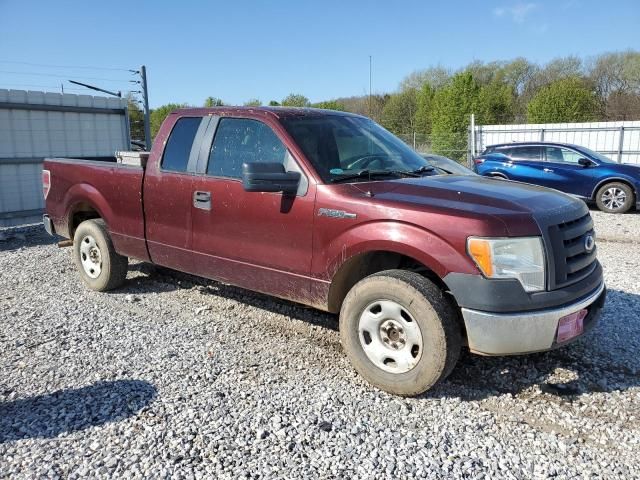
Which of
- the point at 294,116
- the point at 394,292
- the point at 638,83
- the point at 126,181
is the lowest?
the point at 394,292

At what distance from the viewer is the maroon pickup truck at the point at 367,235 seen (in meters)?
3.15

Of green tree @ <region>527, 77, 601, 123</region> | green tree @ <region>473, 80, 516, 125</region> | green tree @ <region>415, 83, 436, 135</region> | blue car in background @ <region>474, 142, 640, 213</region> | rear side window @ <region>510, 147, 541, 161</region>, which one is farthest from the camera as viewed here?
green tree @ <region>415, 83, 436, 135</region>

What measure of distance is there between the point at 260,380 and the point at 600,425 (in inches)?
87.1

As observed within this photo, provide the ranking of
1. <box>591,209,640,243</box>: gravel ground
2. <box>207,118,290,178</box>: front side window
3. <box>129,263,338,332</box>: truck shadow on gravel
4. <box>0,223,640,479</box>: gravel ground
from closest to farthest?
<box>0,223,640,479</box>: gravel ground → <box>207,118,290,178</box>: front side window → <box>129,263,338,332</box>: truck shadow on gravel → <box>591,209,640,243</box>: gravel ground

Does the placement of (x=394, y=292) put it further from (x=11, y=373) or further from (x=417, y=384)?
(x=11, y=373)

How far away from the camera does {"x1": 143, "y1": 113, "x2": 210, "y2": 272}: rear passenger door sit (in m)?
4.68

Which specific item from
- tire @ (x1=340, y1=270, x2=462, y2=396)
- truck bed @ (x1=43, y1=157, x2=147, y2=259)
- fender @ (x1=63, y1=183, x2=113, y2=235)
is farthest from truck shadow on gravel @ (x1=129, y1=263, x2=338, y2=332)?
tire @ (x1=340, y1=270, x2=462, y2=396)

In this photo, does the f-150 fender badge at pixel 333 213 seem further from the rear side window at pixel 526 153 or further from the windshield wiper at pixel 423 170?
the rear side window at pixel 526 153

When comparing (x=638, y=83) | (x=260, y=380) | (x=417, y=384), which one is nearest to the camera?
(x=417, y=384)

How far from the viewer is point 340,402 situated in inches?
134

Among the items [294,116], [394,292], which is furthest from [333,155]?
[394,292]

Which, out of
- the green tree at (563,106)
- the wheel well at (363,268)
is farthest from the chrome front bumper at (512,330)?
the green tree at (563,106)

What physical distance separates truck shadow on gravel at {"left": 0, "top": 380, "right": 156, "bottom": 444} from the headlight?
2.32 m

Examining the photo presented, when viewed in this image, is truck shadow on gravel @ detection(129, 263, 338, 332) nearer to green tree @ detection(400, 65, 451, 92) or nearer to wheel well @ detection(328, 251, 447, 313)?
wheel well @ detection(328, 251, 447, 313)
